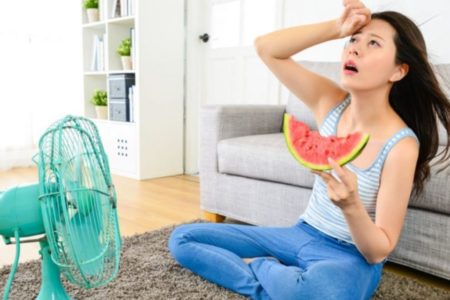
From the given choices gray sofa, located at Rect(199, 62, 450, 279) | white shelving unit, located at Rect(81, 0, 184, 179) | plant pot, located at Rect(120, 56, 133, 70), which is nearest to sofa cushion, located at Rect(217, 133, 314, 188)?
gray sofa, located at Rect(199, 62, 450, 279)

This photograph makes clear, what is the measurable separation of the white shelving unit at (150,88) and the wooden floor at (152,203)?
0.17 m

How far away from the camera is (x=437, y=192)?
1.44 m

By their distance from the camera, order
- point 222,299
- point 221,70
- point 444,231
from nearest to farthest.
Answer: point 222,299
point 444,231
point 221,70

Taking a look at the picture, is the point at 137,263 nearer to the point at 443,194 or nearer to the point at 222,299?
the point at 222,299

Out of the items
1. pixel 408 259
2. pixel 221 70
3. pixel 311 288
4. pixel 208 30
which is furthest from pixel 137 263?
pixel 208 30

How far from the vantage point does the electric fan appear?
0.81 metres

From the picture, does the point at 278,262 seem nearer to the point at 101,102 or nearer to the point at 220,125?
the point at 220,125

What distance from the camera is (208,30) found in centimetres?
350

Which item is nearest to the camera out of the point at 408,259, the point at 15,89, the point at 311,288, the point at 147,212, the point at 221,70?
the point at 311,288

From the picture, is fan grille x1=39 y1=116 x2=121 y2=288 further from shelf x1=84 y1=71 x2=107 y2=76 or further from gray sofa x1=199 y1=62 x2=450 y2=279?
shelf x1=84 y1=71 x2=107 y2=76

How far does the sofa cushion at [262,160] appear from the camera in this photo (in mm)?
1810

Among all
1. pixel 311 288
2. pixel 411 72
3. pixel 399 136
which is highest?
pixel 411 72

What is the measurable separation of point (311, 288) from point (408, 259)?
24.6 inches

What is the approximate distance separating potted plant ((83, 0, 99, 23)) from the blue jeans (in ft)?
9.00
